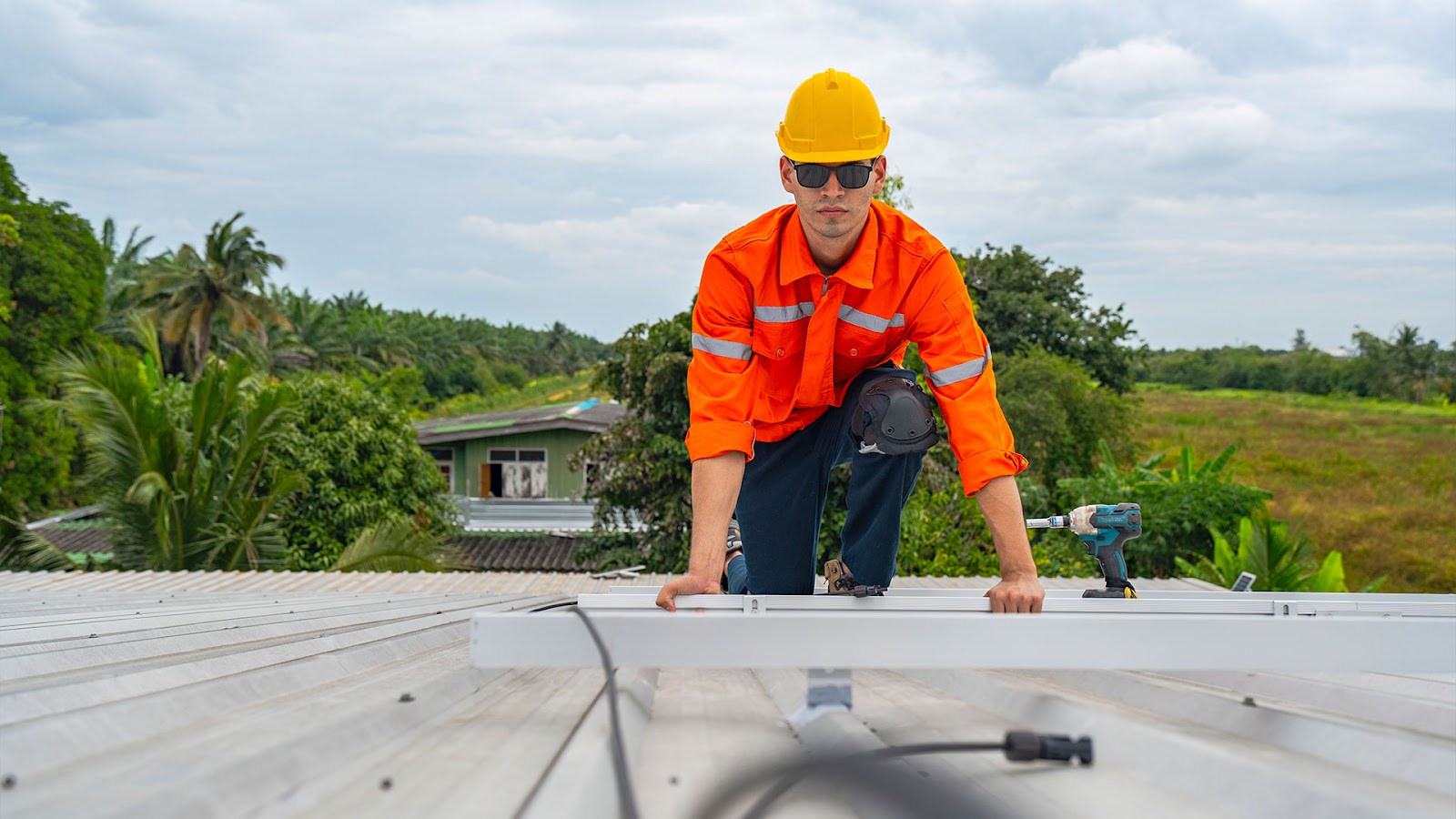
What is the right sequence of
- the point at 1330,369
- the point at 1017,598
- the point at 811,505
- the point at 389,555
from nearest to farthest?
the point at 1017,598
the point at 811,505
the point at 389,555
the point at 1330,369

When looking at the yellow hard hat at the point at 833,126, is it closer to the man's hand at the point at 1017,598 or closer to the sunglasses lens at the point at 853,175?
the sunglasses lens at the point at 853,175

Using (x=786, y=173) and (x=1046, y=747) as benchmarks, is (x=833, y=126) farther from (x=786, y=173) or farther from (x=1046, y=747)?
(x=1046, y=747)

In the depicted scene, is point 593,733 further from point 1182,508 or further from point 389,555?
point 1182,508

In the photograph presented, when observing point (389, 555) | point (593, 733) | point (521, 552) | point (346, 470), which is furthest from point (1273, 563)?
point (346, 470)

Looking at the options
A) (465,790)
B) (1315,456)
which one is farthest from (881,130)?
(1315,456)

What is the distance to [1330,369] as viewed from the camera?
2277 inches

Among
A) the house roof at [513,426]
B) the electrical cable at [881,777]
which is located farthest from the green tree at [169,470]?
the house roof at [513,426]

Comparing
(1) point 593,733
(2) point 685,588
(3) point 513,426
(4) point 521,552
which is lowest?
(4) point 521,552

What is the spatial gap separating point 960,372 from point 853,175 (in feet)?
2.07

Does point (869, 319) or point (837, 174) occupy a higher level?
point (837, 174)

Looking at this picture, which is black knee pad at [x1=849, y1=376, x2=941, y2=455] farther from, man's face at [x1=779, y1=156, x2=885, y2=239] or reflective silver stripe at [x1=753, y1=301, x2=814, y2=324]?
man's face at [x1=779, y1=156, x2=885, y2=239]

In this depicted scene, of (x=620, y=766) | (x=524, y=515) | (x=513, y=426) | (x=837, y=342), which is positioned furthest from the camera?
(x=513, y=426)

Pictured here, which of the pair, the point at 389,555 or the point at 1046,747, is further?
the point at 389,555

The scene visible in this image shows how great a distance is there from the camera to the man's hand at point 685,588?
2.46m
